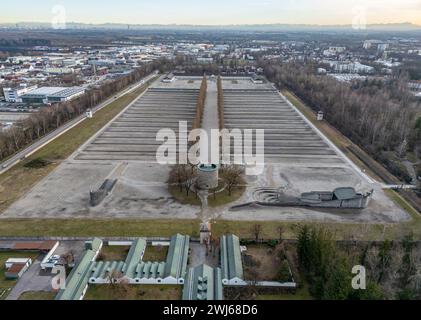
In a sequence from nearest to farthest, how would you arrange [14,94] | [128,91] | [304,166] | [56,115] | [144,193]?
[144,193]
[304,166]
[56,115]
[14,94]
[128,91]

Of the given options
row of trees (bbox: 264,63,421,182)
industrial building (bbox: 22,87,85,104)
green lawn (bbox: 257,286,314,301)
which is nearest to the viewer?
green lawn (bbox: 257,286,314,301)

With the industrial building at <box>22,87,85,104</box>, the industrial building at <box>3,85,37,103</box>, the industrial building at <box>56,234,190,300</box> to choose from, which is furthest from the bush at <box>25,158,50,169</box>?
the industrial building at <box>3,85,37,103</box>

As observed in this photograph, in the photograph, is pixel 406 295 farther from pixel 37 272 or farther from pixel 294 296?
pixel 37 272

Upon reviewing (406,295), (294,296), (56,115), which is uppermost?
(56,115)

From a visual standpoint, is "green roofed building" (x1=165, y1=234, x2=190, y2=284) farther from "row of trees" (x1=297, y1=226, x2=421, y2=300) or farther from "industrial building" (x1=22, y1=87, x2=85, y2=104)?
"industrial building" (x1=22, y1=87, x2=85, y2=104)

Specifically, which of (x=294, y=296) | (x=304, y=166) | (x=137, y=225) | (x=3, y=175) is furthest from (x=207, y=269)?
(x=3, y=175)

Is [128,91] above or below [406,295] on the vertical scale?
above

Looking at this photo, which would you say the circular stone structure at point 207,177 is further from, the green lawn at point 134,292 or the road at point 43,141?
the road at point 43,141
